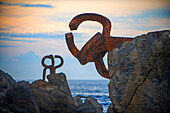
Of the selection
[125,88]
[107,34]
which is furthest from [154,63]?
[107,34]

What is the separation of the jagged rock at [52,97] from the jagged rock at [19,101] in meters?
2.22

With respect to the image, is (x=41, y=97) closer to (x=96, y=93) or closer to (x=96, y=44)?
(x=96, y=44)

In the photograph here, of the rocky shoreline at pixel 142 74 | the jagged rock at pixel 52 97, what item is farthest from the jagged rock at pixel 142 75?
the jagged rock at pixel 52 97

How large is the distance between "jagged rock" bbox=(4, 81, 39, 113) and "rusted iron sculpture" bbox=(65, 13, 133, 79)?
3344mm

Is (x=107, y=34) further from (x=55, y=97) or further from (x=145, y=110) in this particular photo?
(x=55, y=97)

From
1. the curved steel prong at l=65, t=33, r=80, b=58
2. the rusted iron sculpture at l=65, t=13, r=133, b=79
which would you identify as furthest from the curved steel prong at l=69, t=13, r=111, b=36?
the curved steel prong at l=65, t=33, r=80, b=58

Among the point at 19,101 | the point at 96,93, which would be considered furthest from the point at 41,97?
the point at 96,93

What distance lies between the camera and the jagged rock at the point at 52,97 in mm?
9500

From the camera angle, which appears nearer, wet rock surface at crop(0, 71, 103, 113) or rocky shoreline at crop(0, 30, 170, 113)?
rocky shoreline at crop(0, 30, 170, 113)

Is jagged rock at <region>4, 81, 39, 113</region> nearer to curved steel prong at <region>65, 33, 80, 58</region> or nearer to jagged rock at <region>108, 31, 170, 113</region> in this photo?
curved steel prong at <region>65, 33, 80, 58</region>

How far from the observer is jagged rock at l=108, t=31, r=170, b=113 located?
322cm

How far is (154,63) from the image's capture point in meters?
3.28

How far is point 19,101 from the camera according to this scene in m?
7.04

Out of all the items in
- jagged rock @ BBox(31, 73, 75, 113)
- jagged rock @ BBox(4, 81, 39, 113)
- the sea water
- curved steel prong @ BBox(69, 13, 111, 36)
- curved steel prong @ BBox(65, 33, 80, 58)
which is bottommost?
the sea water
